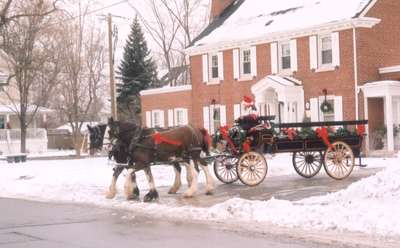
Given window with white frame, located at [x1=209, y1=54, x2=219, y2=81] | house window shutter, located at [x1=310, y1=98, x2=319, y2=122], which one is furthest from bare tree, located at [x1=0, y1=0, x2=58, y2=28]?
house window shutter, located at [x1=310, y1=98, x2=319, y2=122]

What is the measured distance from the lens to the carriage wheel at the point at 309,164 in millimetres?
19297

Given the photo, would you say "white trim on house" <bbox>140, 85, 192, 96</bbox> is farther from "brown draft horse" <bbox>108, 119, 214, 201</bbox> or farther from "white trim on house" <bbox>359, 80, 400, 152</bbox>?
"brown draft horse" <bbox>108, 119, 214, 201</bbox>

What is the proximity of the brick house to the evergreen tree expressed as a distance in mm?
19820

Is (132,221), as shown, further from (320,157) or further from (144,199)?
(320,157)

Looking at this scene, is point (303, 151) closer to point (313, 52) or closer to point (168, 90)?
point (313, 52)

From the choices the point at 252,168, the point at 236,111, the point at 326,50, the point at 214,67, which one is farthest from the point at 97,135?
the point at 214,67

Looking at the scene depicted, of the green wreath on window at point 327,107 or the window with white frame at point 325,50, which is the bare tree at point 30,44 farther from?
the green wreath on window at point 327,107

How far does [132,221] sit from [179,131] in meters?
3.98

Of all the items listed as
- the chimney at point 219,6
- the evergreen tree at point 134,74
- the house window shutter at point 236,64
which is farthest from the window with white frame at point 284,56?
the evergreen tree at point 134,74

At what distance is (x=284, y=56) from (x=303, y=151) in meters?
15.5

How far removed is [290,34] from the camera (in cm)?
3238

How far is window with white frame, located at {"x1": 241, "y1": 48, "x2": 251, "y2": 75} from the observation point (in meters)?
35.3

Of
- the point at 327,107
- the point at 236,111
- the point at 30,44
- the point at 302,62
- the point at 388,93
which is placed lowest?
the point at 327,107

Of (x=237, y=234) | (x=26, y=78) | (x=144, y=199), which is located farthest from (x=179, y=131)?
(x=26, y=78)
